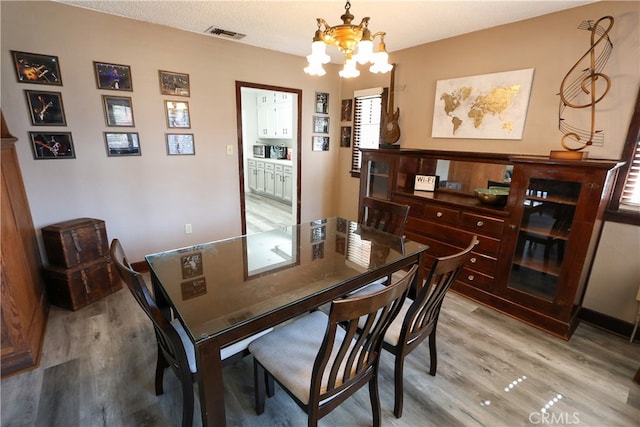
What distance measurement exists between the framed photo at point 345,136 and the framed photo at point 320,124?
9.2 inches

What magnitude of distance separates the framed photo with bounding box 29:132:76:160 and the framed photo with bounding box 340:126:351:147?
10.1 ft

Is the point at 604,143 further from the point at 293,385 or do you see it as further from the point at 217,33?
the point at 217,33

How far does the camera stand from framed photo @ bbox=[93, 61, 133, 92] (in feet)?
8.39

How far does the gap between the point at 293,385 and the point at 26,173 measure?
281 centimetres

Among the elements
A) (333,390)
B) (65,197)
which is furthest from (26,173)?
(333,390)

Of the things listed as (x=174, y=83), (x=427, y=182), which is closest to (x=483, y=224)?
(x=427, y=182)

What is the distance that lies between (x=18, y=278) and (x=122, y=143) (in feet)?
4.71

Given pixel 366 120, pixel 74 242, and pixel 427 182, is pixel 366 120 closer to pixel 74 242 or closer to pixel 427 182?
A: pixel 427 182

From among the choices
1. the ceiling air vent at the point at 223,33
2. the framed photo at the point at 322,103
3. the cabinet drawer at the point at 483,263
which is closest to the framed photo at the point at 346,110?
the framed photo at the point at 322,103

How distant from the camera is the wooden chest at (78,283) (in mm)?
2301

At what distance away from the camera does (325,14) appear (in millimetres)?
2393

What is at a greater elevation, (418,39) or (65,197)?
(418,39)

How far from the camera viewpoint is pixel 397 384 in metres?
1.49

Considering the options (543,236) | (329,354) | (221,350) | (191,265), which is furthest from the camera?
(543,236)
